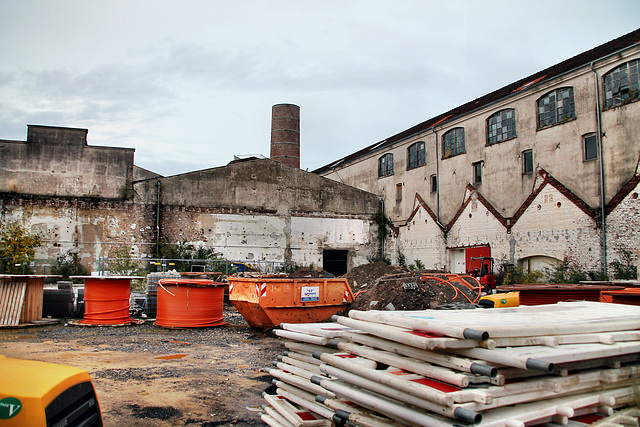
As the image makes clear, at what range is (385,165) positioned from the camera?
102ft

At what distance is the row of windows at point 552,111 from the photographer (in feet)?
56.5

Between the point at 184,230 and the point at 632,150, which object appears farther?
the point at 184,230

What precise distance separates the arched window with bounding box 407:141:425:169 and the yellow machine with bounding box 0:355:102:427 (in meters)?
25.9

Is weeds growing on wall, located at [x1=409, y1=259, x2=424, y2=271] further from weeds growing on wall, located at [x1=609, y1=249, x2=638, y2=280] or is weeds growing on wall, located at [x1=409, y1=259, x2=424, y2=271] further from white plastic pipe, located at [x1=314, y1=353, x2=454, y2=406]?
white plastic pipe, located at [x1=314, y1=353, x2=454, y2=406]

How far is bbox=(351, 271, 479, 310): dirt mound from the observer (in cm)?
1151

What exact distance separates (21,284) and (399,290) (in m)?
9.80

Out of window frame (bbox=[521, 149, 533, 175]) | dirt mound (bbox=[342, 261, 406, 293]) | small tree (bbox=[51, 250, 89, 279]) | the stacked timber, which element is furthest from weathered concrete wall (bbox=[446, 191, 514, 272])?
small tree (bbox=[51, 250, 89, 279])

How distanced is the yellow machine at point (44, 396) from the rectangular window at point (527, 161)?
68.5ft

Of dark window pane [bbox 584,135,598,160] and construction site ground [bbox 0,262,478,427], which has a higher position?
dark window pane [bbox 584,135,598,160]

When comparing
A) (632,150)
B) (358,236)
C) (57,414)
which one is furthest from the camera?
(358,236)

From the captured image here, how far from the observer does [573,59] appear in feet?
73.0

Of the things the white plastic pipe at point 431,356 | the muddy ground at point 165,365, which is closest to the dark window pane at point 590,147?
the muddy ground at point 165,365

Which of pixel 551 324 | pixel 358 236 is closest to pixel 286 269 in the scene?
pixel 358 236

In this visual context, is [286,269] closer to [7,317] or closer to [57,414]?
[7,317]
